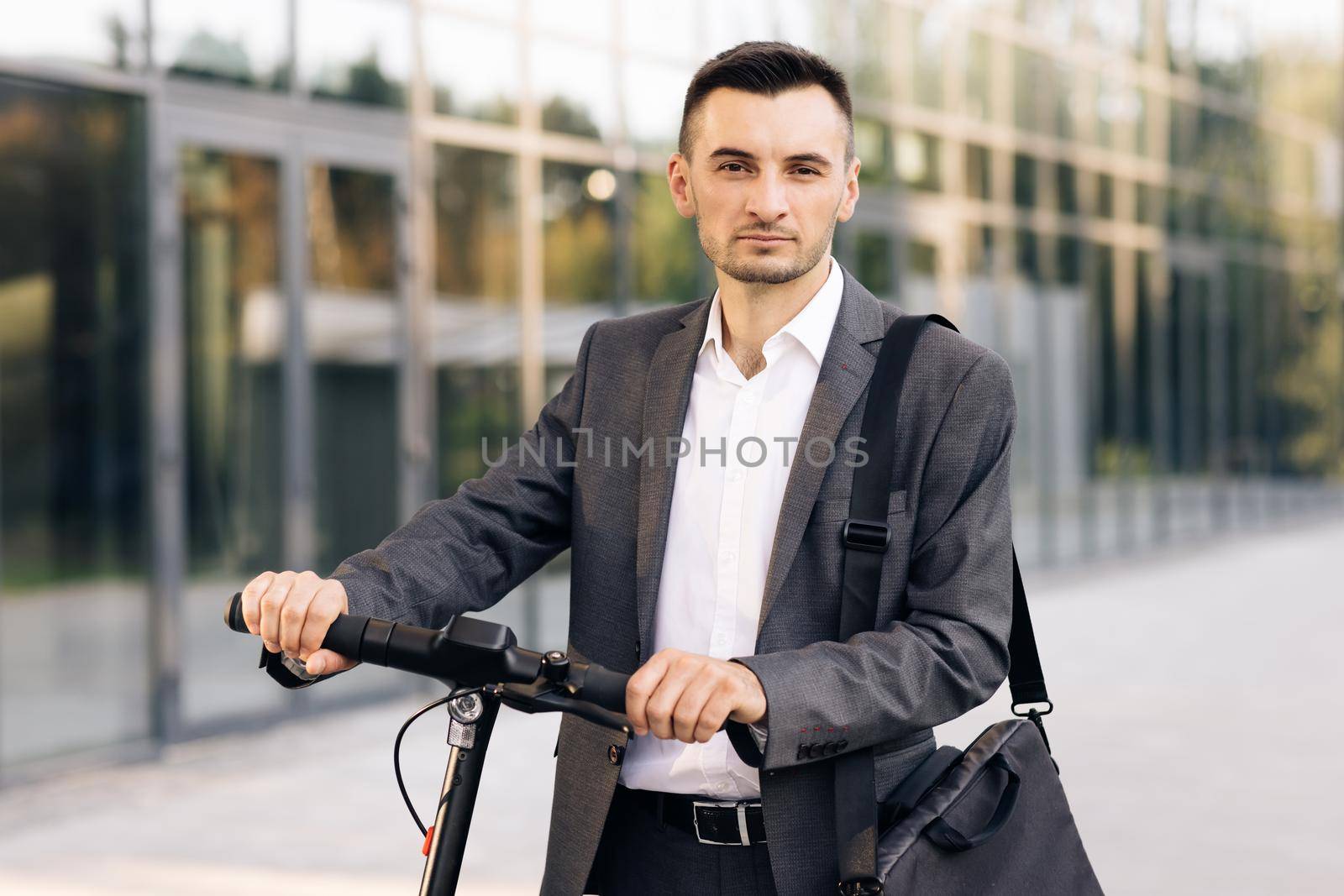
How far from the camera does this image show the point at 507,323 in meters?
9.27

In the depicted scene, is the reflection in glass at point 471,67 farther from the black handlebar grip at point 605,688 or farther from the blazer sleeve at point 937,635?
the black handlebar grip at point 605,688

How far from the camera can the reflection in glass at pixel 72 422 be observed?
273 inches

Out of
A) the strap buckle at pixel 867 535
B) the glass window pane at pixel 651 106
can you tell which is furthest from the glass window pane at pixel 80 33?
the strap buckle at pixel 867 535

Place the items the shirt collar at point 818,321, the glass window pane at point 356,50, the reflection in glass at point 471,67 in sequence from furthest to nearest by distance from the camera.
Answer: the reflection in glass at point 471,67 < the glass window pane at point 356,50 < the shirt collar at point 818,321

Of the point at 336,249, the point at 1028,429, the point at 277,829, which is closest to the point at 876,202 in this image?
the point at 1028,429

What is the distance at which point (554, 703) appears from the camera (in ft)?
Answer: 5.44

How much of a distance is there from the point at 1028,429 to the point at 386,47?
8498 mm

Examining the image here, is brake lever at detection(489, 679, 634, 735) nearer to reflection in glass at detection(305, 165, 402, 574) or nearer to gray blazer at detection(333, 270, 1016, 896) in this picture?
gray blazer at detection(333, 270, 1016, 896)

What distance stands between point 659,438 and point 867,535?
359 mm

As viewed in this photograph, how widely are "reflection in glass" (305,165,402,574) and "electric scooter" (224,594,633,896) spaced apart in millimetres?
6613

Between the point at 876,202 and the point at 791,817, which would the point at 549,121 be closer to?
the point at 876,202

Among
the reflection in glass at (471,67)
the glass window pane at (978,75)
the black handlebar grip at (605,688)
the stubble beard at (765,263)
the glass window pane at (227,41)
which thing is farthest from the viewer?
the glass window pane at (978,75)

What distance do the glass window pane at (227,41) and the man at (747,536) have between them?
5.94 m

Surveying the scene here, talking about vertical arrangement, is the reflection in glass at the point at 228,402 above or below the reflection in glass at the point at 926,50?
below
